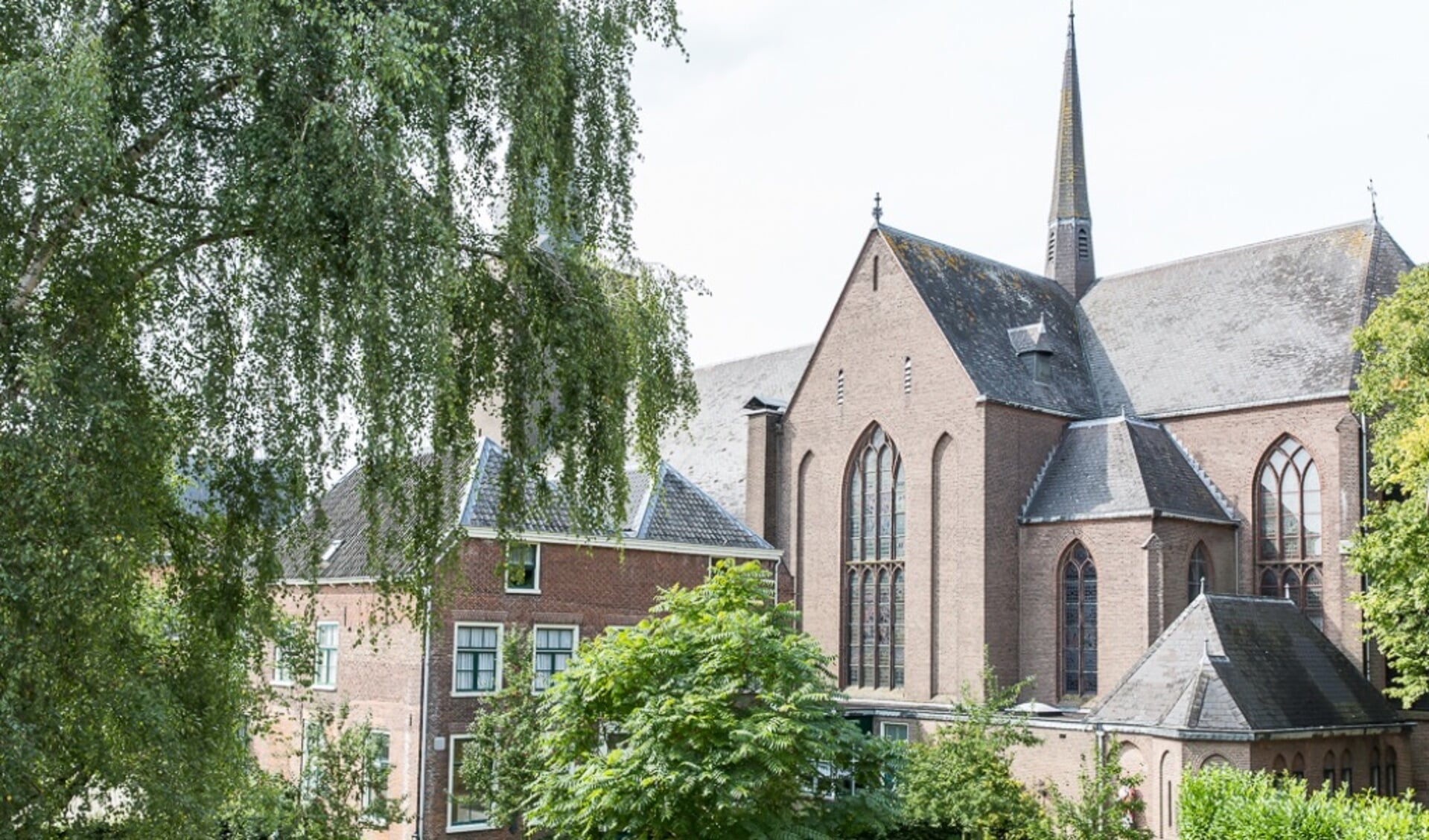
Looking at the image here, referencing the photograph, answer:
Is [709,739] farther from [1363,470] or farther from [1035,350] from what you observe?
[1035,350]

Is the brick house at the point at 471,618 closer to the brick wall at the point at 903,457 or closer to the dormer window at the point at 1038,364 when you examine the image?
the brick wall at the point at 903,457

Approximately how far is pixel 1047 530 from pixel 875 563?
4730 mm

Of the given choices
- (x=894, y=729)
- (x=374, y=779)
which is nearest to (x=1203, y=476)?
(x=894, y=729)

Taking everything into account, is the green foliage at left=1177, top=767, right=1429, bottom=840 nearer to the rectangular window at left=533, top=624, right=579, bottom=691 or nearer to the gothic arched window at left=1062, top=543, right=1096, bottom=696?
the gothic arched window at left=1062, top=543, right=1096, bottom=696

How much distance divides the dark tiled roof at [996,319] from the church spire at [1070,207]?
1771 millimetres

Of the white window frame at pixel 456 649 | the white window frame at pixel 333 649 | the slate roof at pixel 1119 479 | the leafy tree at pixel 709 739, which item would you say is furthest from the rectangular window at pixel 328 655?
the slate roof at pixel 1119 479

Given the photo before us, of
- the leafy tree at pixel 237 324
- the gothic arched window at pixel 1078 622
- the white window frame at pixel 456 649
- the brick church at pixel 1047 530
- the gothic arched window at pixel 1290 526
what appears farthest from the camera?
the gothic arched window at pixel 1078 622

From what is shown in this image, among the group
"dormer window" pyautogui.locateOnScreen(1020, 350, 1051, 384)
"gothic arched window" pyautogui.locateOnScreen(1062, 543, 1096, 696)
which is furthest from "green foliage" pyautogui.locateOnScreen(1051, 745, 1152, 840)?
"dormer window" pyautogui.locateOnScreen(1020, 350, 1051, 384)

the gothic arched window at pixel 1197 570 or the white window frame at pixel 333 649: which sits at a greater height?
the gothic arched window at pixel 1197 570

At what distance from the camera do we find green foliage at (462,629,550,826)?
22531mm

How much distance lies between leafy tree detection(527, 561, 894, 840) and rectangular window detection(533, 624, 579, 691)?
22.9 feet

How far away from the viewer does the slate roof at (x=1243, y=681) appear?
25844 mm

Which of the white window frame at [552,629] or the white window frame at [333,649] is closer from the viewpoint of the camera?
the white window frame at [552,629]

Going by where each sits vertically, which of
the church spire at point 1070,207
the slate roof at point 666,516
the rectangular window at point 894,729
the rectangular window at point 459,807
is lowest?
the rectangular window at point 459,807
